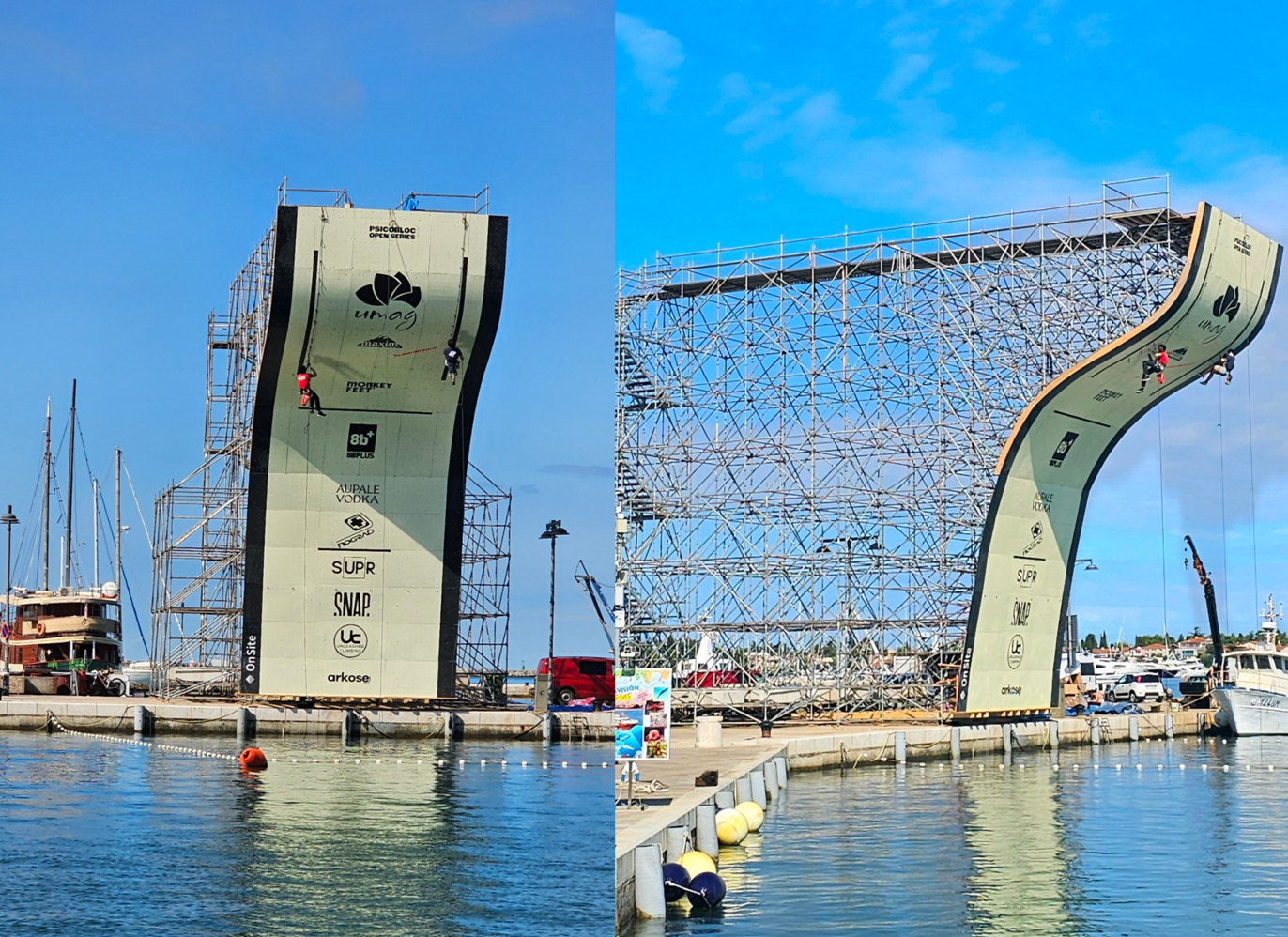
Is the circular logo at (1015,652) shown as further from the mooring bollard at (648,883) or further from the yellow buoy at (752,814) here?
the mooring bollard at (648,883)

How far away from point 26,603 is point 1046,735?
4239 centimetres

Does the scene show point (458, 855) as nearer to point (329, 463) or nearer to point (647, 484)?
point (329, 463)

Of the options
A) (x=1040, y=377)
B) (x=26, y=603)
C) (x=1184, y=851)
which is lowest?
(x=1184, y=851)

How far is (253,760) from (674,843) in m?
16.1

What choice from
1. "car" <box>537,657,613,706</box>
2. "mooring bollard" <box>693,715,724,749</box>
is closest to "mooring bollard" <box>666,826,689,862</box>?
"mooring bollard" <box>693,715,724,749</box>

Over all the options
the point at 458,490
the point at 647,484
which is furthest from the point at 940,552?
the point at 458,490

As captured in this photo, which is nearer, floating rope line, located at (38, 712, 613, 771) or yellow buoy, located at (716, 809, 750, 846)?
yellow buoy, located at (716, 809, 750, 846)

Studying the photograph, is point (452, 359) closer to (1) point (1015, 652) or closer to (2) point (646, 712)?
(1) point (1015, 652)

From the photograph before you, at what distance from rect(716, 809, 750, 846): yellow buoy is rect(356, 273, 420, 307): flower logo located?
18.0 m

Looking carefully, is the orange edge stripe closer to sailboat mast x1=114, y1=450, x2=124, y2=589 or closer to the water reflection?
the water reflection

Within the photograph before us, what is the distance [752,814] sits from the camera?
79.2ft

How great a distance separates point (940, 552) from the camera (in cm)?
4188

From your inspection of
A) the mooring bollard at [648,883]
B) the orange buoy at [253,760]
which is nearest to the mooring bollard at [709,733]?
the orange buoy at [253,760]

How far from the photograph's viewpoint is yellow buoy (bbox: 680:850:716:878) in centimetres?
1795
